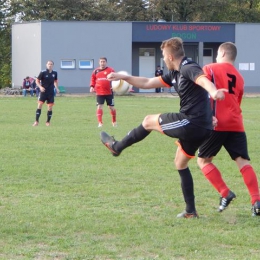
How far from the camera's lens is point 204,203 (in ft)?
27.5

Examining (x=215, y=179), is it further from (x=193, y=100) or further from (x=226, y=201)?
(x=193, y=100)

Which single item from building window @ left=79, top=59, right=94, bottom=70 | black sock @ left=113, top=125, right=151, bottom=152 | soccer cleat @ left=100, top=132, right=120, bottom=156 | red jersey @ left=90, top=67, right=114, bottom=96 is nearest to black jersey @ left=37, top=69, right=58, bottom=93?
red jersey @ left=90, top=67, right=114, bottom=96

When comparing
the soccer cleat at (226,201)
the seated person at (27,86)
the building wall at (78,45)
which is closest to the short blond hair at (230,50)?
the soccer cleat at (226,201)

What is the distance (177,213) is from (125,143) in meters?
1.00

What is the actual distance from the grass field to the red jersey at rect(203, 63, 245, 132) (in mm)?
1001

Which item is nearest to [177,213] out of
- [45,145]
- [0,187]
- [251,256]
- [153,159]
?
[251,256]

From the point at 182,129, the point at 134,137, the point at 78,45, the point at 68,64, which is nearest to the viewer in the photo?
the point at 182,129

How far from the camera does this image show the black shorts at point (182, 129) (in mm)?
7084

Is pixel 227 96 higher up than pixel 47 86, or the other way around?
pixel 227 96

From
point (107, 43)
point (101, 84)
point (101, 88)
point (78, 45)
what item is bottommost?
point (101, 88)

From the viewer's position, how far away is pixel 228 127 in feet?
24.8

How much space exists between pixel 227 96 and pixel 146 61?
44.2 meters

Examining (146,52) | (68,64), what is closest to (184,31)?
(146,52)

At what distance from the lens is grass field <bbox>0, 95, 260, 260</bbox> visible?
618 centimetres
